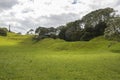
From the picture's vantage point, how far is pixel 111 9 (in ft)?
361

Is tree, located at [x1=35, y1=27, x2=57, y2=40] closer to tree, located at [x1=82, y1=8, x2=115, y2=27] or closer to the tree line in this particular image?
the tree line

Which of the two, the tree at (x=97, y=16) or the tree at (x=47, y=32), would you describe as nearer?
the tree at (x=97, y=16)

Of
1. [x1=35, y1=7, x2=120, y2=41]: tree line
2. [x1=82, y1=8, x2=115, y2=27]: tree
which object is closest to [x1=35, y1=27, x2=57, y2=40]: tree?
[x1=35, y1=7, x2=120, y2=41]: tree line

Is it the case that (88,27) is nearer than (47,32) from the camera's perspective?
Yes

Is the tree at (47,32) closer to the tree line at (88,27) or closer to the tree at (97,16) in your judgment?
the tree line at (88,27)

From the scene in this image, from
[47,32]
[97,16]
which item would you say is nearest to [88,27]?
[97,16]

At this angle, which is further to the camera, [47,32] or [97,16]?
[47,32]

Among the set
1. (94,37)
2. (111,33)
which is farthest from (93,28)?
(111,33)

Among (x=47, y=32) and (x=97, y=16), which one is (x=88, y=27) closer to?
(x=97, y=16)

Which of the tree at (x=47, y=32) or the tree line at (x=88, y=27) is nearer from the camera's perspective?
the tree line at (x=88, y=27)

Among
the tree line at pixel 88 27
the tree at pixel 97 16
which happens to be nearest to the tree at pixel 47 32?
the tree line at pixel 88 27

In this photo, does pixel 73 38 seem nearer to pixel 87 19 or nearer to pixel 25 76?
pixel 87 19

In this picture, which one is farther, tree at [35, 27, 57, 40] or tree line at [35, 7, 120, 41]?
tree at [35, 27, 57, 40]

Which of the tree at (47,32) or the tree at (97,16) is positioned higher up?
the tree at (97,16)
